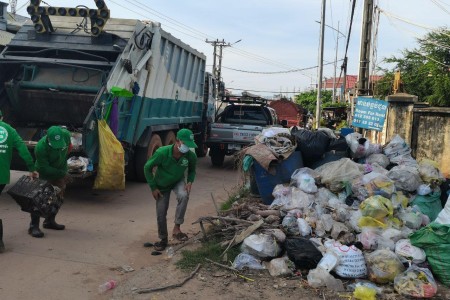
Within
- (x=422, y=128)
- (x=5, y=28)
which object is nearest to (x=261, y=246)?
(x=422, y=128)

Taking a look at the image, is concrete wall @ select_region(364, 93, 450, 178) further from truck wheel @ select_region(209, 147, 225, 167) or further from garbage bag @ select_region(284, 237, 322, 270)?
garbage bag @ select_region(284, 237, 322, 270)

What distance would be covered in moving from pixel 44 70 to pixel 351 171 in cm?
518

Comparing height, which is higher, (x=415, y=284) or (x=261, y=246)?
(x=261, y=246)

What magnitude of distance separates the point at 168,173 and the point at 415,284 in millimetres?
2705

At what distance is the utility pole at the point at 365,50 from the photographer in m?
11.6

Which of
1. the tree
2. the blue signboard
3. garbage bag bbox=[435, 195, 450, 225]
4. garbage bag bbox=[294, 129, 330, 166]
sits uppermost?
the tree

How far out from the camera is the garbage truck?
7.36 meters

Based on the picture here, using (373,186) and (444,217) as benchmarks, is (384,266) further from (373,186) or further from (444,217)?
(373,186)

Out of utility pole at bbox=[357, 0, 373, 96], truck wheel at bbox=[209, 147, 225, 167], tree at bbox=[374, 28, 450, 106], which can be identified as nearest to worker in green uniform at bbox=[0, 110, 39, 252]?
truck wheel at bbox=[209, 147, 225, 167]

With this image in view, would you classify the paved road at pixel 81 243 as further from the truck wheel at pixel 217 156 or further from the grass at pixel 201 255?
the truck wheel at pixel 217 156

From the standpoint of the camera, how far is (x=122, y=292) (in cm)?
404

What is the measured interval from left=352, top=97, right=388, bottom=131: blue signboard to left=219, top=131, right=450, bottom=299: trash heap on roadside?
196cm

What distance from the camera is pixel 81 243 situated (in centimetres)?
535

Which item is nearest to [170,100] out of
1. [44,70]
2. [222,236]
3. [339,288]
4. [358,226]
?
[44,70]
